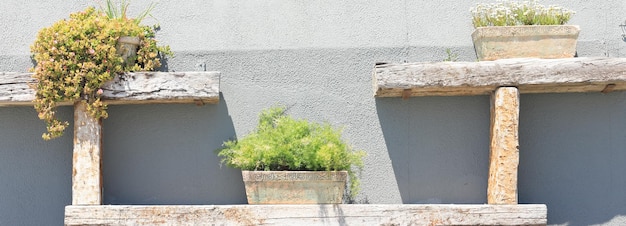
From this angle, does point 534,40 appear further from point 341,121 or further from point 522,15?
point 341,121

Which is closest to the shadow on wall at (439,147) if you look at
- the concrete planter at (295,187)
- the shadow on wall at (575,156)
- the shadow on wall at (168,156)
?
the shadow on wall at (575,156)

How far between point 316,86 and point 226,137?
587mm

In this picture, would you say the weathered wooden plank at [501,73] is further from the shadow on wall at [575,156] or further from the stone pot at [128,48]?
the stone pot at [128,48]

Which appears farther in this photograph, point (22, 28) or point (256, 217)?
point (22, 28)

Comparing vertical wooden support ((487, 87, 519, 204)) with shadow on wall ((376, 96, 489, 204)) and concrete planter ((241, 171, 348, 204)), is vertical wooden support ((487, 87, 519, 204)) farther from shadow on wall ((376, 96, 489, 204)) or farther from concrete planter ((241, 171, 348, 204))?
concrete planter ((241, 171, 348, 204))

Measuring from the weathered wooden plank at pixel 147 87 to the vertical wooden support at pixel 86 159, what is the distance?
155 mm

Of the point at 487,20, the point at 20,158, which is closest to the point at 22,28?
the point at 20,158

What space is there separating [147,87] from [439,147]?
1654mm

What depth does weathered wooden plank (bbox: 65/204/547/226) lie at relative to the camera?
4.74 metres

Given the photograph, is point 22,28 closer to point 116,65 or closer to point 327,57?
point 116,65

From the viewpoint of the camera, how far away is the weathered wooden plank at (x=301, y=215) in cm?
474

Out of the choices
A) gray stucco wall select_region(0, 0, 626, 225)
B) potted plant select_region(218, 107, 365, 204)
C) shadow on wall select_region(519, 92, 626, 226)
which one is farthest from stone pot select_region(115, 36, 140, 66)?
shadow on wall select_region(519, 92, 626, 226)

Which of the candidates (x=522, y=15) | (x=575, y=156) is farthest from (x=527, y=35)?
(x=575, y=156)

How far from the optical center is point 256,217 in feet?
15.5
